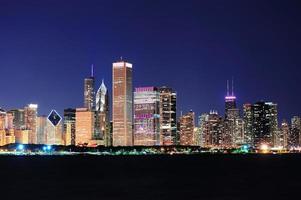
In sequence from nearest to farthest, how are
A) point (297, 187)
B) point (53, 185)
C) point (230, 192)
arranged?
point (230, 192)
point (297, 187)
point (53, 185)

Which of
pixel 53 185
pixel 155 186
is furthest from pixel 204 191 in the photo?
pixel 53 185

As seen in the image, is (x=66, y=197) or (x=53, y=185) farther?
(x=53, y=185)

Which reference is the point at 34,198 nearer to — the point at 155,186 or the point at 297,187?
the point at 155,186

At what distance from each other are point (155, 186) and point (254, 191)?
18323 millimetres

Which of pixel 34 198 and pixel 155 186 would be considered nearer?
pixel 34 198

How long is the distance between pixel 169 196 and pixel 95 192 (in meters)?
11.4

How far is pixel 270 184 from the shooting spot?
91688mm

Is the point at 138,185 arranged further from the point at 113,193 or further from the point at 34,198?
the point at 34,198

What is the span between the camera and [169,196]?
74.6 meters

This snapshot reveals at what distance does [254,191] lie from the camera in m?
79.6

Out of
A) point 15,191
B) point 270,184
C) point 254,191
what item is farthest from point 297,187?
point 15,191

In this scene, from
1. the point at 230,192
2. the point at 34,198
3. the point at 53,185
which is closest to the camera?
the point at 34,198

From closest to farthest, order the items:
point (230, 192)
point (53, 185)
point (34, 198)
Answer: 1. point (34, 198)
2. point (230, 192)
3. point (53, 185)

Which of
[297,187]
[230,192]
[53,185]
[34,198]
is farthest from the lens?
[53,185]
